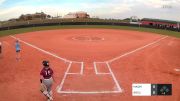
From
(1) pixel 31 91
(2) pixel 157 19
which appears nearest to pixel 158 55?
(1) pixel 31 91

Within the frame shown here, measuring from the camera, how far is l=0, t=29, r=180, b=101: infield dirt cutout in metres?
16.1

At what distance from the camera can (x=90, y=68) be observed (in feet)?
70.2

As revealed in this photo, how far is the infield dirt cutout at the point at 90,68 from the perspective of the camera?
635 inches

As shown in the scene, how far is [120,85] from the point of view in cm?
1752

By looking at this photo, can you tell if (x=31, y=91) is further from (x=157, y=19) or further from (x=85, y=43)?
(x=157, y=19)
